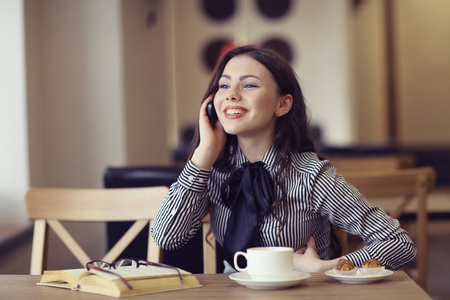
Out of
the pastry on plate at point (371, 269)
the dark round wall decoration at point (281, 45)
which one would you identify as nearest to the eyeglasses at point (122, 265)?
the pastry on plate at point (371, 269)

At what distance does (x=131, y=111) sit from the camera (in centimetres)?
428

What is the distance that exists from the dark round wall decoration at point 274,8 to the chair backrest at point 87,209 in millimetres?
10027

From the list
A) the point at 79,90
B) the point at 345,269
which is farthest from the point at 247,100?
the point at 79,90

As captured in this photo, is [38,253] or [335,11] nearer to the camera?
[38,253]

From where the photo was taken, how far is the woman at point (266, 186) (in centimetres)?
157

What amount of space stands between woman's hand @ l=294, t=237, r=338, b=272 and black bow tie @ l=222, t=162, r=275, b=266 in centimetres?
13

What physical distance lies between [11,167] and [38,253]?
1.57m

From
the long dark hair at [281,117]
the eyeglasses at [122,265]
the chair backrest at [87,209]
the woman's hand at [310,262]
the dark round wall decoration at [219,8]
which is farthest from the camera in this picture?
the dark round wall decoration at [219,8]

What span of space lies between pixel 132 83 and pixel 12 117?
1184 millimetres

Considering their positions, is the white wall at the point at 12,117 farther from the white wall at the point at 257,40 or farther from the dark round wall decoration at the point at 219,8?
the dark round wall decoration at the point at 219,8

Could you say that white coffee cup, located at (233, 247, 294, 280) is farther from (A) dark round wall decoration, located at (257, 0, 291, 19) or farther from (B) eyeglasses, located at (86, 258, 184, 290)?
(A) dark round wall decoration, located at (257, 0, 291, 19)

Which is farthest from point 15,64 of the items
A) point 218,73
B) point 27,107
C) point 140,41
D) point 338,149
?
point 338,149

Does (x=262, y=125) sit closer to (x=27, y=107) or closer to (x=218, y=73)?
(x=218, y=73)

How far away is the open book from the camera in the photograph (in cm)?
118
